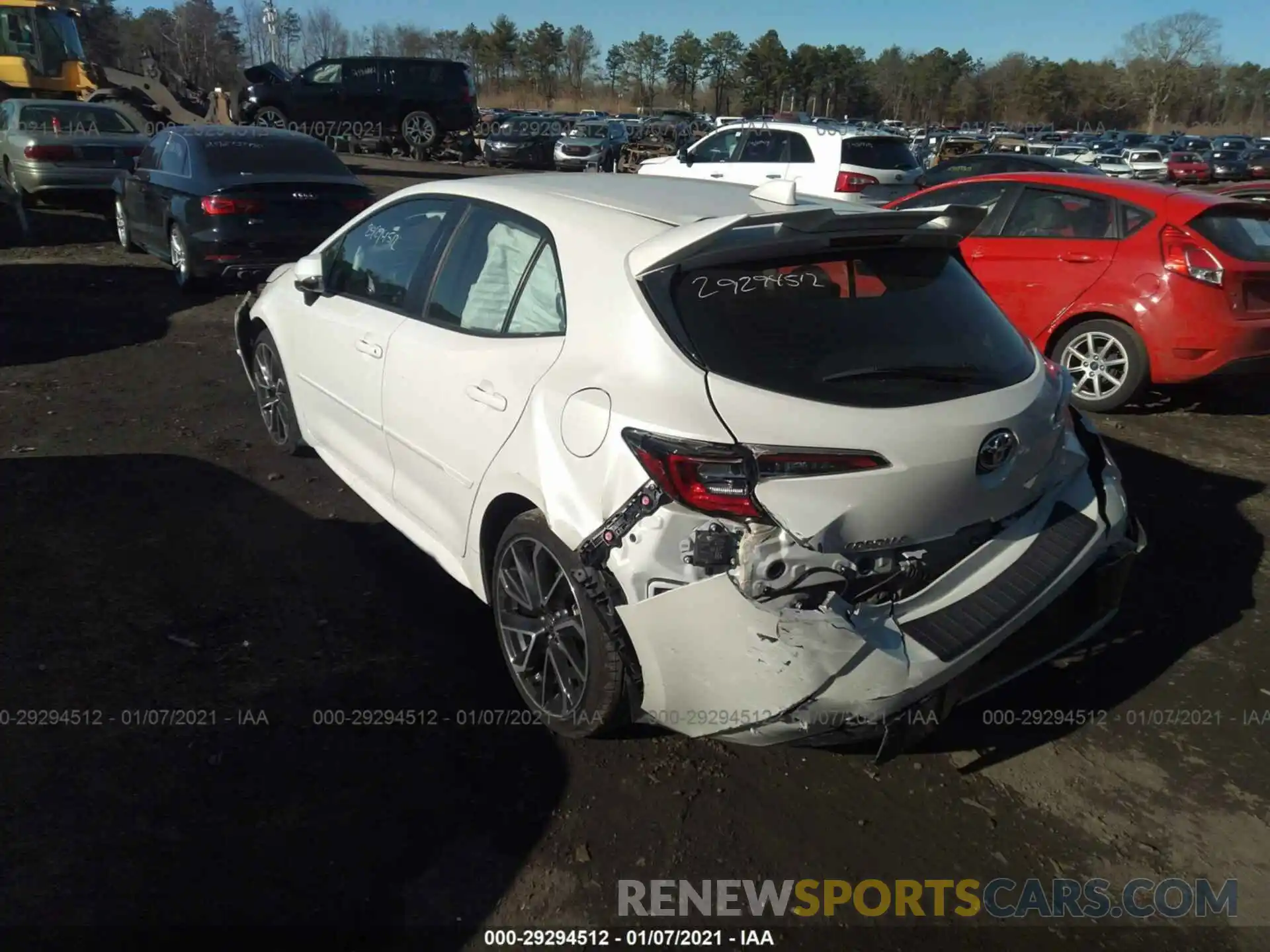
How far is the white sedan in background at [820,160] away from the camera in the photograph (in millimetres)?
14102

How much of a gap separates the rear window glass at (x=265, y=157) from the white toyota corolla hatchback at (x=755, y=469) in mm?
6726

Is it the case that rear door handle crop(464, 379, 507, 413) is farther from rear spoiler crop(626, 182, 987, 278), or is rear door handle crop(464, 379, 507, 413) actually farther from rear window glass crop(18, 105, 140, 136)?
rear window glass crop(18, 105, 140, 136)

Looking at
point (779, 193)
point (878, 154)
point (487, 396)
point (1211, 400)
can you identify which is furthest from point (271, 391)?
point (878, 154)

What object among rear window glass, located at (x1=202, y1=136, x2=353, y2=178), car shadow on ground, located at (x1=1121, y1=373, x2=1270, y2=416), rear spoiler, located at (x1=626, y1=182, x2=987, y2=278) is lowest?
car shadow on ground, located at (x1=1121, y1=373, x2=1270, y2=416)

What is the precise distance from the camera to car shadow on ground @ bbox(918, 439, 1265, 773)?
331 centimetres

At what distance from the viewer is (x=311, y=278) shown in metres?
4.58

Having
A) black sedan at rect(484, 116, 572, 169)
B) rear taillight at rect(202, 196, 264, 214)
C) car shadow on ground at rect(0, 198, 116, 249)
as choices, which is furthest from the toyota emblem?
black sedan at rect(484, 116, 572, 169)

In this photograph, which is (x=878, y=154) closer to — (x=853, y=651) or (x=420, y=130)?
(x=853, y=651)

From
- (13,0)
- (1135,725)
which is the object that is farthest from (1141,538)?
(13,0)

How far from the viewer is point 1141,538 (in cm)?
324

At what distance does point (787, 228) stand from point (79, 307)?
28.1ft

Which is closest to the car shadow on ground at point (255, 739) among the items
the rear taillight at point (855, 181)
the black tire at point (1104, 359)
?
the black tire at point (1104, 359)

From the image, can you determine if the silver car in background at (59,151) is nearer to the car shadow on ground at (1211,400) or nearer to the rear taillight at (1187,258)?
the rear taillight at (1187,258)

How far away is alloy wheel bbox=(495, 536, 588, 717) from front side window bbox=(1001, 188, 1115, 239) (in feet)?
17.8
